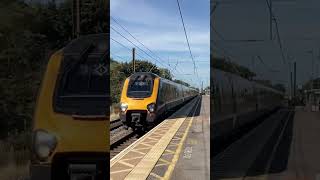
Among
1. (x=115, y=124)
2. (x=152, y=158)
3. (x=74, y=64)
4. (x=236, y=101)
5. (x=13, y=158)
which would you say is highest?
(x=74, y=64)

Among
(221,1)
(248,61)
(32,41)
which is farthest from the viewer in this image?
(32,41)

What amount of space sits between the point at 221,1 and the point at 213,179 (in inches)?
32.6

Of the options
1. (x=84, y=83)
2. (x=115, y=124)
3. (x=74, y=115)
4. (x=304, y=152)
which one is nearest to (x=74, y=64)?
(x=84, y=83)

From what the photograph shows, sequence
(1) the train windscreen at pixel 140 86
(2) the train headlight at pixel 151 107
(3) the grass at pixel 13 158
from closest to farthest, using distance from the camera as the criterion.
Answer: (1) the train windscreen at pixel 140 86 → (2) the train headlight at pixel 151 107 → (3) the grass at pixel 13 158

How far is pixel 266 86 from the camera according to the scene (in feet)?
7.10

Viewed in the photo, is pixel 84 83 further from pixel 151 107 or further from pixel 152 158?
pixel 152 158

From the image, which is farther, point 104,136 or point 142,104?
point 142,104

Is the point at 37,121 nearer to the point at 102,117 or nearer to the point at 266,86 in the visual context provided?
the point at 102,117

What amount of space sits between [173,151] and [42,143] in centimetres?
63

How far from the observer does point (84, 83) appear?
2.11 metres

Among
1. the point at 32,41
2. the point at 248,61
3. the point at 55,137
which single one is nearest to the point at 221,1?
the point at 248,61

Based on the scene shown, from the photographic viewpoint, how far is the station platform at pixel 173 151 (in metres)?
2.02

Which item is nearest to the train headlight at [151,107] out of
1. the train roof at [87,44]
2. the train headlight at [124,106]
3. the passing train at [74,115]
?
the train headlight at [124,106]

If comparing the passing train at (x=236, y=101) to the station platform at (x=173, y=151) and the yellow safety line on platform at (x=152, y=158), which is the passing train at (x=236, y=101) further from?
the yellow safety line on platform at (x=152, y=158)
